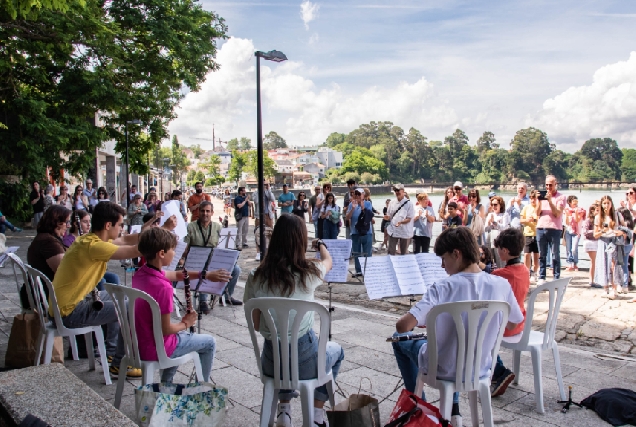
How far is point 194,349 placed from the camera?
3492 millimetres

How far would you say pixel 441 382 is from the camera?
2.94 metres

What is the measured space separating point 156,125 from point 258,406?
20.0m

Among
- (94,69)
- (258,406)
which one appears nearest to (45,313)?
(258,406)

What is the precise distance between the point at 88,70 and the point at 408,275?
15.4 m

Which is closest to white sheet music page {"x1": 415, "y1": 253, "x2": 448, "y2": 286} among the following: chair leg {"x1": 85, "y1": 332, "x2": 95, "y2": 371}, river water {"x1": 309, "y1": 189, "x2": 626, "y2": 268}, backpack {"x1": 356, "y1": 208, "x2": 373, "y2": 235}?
chair leg {"x1": 85, "y1": 332, "x2": 95, "y2": 371}

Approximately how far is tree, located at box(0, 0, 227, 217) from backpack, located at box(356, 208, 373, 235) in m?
9.25

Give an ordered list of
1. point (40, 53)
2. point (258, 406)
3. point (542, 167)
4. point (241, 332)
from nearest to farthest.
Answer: point (258, 406) → point (241, 332) → point (40, 53) → point (542, 167)

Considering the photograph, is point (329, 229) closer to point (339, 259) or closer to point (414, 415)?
point (339, 259)

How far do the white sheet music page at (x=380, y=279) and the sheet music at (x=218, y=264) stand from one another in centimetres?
112

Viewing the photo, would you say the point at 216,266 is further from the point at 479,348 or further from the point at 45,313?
the point at 479,348

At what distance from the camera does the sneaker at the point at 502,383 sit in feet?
12.5

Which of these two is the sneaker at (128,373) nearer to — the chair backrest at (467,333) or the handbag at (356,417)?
the handbag at (356,417)

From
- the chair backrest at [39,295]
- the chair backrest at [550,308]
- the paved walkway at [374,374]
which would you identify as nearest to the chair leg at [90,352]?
the paved walkway at [374,374]

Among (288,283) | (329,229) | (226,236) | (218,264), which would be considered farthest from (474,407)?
(329,229)
